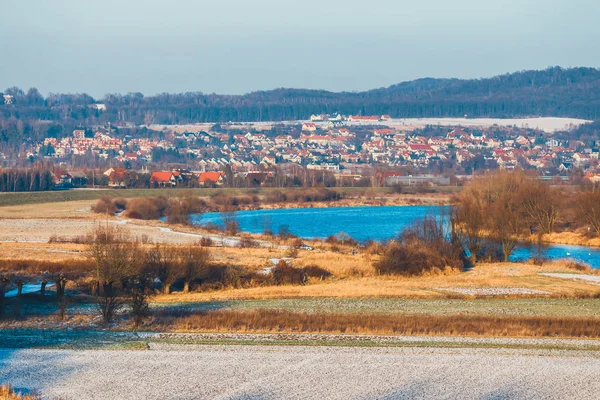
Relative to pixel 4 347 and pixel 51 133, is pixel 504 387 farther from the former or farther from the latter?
pixel 51 133

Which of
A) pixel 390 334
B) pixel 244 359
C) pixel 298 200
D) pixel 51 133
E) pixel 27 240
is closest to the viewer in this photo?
pixel 244 359

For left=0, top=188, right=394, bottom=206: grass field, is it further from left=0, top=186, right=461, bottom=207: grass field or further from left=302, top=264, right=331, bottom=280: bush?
left=302, top=264, right=331, bottom=280: bush

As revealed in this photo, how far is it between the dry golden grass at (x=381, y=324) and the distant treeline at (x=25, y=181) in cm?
5247

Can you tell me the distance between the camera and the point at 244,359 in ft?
46.1

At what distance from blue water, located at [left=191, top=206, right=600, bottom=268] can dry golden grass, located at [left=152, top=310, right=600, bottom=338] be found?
13.5 meters

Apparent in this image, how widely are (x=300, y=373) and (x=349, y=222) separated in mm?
34127

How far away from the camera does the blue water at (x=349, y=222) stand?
33875mm

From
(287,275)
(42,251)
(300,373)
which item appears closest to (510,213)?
(287,275)

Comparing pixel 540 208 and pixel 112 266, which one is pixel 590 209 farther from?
pixel 112 266

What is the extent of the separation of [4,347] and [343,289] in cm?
968

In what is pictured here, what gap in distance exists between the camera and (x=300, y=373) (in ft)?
43.3

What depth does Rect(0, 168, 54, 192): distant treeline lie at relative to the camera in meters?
66.2

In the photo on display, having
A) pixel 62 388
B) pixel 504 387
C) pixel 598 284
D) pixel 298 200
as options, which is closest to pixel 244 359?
pixel 62 388

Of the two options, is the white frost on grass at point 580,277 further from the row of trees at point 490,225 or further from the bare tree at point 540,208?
the bare tree at point 540,208
